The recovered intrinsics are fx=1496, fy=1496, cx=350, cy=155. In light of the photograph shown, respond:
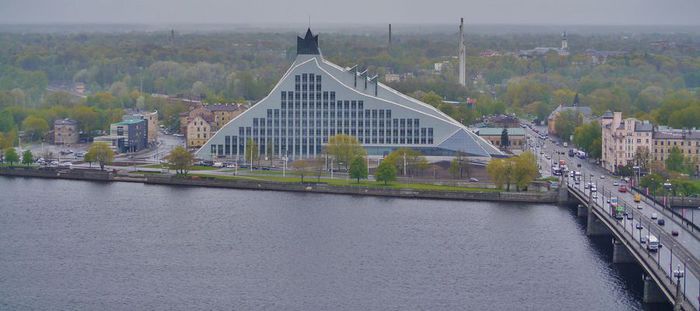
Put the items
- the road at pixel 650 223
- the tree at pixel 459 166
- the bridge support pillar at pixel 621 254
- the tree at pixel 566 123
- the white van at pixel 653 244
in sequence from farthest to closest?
the tree at pixel 566 123, the tree at pixel 459 166, the bridge support pillar at pixel 621 254, the white van at pixel 653 244, the road at pixel 650 223

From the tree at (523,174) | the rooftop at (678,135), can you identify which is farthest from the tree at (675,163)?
the tree at (523,174)

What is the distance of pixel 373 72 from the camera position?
289 ft

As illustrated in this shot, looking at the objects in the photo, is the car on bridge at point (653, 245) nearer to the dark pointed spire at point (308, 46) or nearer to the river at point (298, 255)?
the river at point (298, 255)

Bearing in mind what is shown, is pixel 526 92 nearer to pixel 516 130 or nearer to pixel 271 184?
pixel 516 130

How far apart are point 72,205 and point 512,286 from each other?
49.6ft

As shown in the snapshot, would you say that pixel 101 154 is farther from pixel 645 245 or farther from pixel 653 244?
pixel 653 244

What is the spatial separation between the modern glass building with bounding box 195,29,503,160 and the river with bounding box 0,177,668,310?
7597 mm

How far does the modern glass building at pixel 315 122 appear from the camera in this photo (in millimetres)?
49094

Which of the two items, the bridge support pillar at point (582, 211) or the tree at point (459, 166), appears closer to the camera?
the bridge support pillar at point (582, 211)

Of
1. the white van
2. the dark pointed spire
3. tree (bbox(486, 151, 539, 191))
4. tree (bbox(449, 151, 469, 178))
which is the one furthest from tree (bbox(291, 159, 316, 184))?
the white van

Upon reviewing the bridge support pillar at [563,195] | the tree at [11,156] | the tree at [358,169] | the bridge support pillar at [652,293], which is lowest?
the bridge support pillar at [652,293]

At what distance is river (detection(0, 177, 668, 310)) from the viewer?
27.8 m

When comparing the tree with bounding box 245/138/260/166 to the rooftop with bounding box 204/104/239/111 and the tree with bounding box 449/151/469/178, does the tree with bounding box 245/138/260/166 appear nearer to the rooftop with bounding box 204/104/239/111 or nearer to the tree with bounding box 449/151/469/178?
the tree with bounding box 449/151/469/178

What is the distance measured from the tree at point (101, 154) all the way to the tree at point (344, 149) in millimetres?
7074
